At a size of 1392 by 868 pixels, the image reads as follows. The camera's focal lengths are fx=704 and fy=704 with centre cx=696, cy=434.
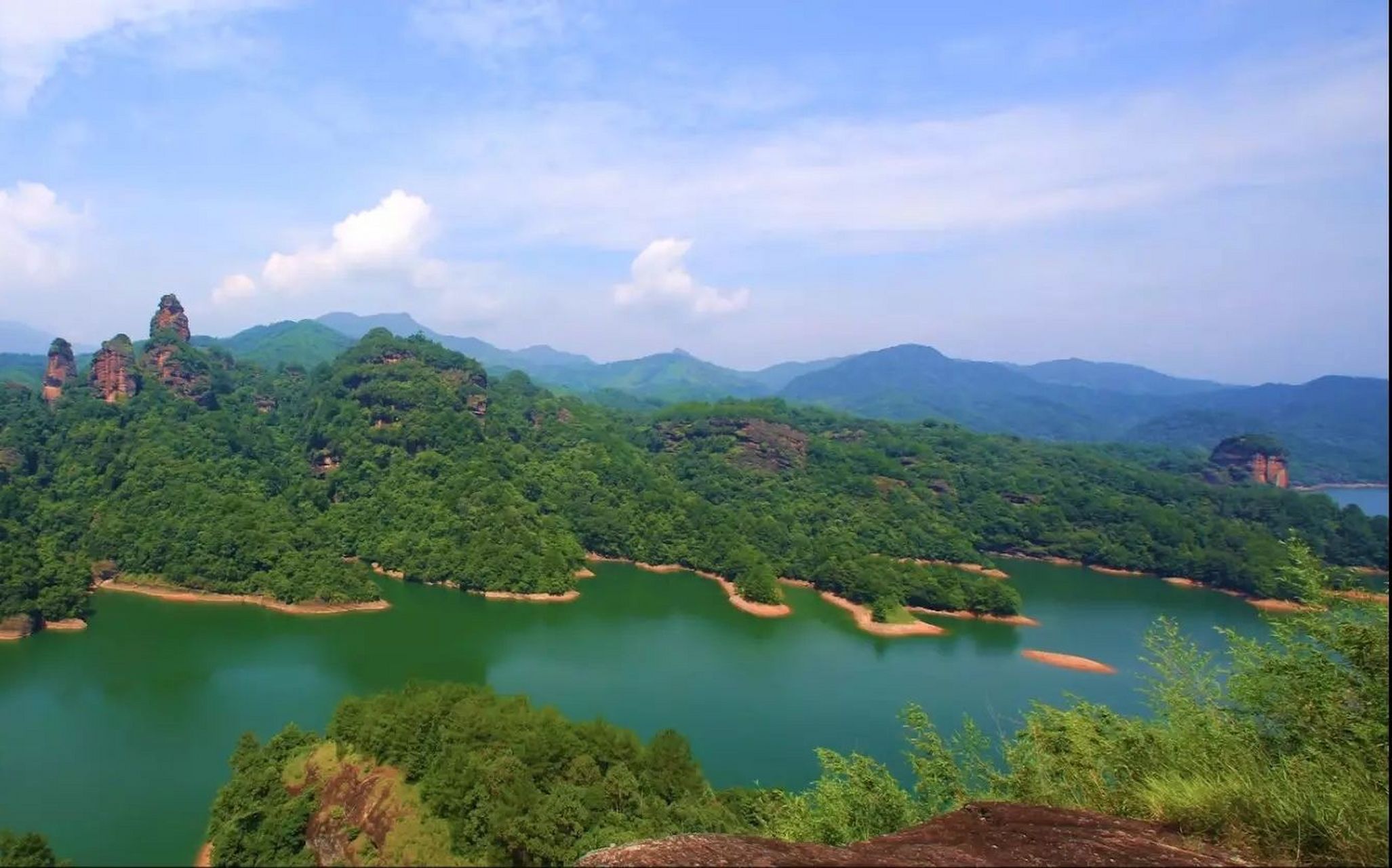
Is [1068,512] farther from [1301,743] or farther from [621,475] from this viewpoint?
[1301,743]

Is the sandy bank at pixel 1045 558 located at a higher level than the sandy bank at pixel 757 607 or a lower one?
lower

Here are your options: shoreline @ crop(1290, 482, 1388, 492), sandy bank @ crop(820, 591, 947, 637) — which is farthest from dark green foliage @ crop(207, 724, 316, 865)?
shoreline @ crop(1290, 482, 1388, 492)

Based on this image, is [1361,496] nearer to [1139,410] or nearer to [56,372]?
[1139,410]

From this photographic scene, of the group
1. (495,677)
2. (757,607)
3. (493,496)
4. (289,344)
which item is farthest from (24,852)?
(289,344)

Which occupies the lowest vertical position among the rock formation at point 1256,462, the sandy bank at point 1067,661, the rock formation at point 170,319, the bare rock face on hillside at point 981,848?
the sandy bank at point 1067,661

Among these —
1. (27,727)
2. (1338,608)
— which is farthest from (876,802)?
(27,727)

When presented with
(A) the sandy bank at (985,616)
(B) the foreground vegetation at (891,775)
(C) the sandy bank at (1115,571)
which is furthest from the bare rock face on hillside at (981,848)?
(C) the sandy bank at (1115,571)

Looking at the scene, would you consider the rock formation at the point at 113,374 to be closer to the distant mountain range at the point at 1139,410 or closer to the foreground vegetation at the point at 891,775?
the distant mountain range at the point at 1139,410
